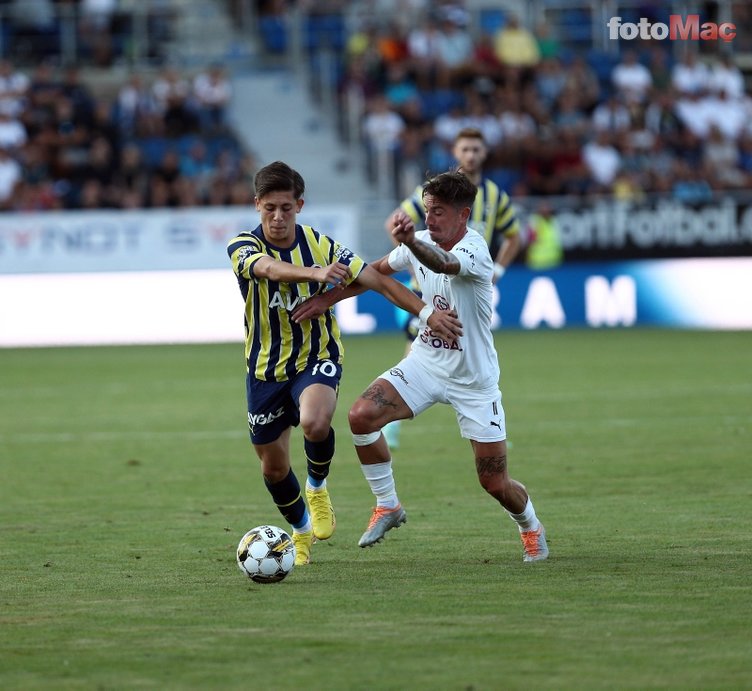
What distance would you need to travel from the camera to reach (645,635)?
5.50m

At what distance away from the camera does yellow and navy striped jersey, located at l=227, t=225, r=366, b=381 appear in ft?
24.2

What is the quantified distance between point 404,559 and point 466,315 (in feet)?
4.17

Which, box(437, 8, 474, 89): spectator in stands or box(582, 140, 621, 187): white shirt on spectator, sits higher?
box(437, 8, 474, 89): spectator in stands

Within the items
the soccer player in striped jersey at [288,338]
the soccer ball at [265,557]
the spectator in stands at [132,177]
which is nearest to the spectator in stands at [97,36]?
the spectator in stands at [132,177]

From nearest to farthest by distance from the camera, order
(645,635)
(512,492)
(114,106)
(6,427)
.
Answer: (645,635), (512,492), (6,427), (114,106)

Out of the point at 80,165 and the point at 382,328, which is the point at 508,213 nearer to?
the point at 382,328

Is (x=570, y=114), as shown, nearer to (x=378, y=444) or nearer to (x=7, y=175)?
(x=7, y=175)

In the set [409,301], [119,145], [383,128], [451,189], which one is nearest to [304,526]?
[409,301]

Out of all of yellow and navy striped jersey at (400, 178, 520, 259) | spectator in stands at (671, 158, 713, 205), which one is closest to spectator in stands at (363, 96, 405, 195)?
spectator in stands at (671, 158, 713, 205)

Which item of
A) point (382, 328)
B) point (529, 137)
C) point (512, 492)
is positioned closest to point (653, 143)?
point (529, 137)

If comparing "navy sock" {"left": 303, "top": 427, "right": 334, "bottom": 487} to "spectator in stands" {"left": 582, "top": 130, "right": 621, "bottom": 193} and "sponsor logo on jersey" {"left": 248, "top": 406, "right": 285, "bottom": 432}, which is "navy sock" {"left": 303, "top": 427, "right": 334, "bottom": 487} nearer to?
"sponsor logo on jersey" {"left": 248, "top": 406, "right": 285, "bottom": 432}

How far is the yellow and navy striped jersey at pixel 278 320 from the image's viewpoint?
24.2 ft

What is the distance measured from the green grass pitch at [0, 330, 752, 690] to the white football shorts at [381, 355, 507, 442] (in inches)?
25.9

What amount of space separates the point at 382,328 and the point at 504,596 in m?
17.6
